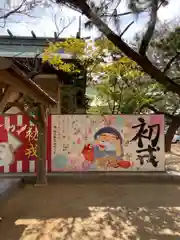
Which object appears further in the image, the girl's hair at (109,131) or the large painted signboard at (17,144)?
the girl's hair at (109,131)

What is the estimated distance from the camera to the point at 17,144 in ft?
24.5

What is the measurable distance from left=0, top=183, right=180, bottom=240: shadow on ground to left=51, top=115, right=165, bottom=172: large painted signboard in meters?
0.98

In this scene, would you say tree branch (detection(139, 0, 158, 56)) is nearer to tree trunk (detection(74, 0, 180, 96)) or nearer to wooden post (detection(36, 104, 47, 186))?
tree trunk (detection(74, 0, 180, 96))

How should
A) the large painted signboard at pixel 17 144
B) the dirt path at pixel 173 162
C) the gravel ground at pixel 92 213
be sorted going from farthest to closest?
the dirt path at pixel 173 162 < the large painted signboard at pixel 17 144 < the gravel ground at pixel 92 213

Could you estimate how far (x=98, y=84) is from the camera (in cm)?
1166

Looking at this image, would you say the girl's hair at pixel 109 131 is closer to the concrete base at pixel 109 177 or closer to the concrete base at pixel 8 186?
the concrete base at pixel 109 177

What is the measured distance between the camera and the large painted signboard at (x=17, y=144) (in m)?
7.43

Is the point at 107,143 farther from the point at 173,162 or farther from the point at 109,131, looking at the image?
the point at 173,162

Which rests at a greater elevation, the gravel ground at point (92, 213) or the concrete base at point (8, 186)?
the concrete base at point (8, 186)

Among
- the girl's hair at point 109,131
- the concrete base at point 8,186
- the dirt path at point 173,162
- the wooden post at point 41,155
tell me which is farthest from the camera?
the dirt path at point 173,162

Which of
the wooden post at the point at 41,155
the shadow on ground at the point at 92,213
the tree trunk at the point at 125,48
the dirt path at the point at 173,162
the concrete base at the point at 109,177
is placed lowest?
the shadow on ground at the point at 92,213

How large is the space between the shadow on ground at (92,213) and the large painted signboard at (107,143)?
0.98 m

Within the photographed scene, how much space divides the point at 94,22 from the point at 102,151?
16.1 feet

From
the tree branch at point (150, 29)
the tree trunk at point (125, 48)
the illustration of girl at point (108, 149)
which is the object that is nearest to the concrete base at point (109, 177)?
the illustration of girl at point (108, 149)
